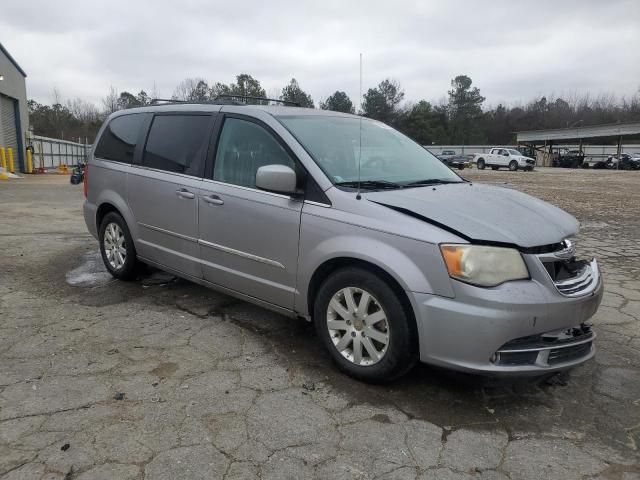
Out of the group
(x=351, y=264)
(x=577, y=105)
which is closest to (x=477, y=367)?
(x=351, y=264)

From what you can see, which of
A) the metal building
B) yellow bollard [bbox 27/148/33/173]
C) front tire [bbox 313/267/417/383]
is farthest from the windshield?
yellow bollard [bbox 27/148/33/173]

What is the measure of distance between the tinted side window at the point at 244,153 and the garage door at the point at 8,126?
2385 centimetres

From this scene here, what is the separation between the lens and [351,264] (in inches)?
123

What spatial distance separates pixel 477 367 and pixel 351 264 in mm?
933

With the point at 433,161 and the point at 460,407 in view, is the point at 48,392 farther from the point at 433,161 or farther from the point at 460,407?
the point at 433,161

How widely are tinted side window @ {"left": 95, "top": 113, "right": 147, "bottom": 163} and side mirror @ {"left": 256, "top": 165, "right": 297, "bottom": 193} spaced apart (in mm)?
2137

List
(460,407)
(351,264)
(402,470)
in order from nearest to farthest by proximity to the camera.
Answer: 1. (402,470)
2. (460,407)
3. (351,264)

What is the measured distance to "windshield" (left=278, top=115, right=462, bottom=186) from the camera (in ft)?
11.6

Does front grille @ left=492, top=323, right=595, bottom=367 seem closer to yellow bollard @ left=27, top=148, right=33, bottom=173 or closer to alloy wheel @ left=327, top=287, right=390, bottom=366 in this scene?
alloy wheel @ left=327, top=287, right=390, bottom=366

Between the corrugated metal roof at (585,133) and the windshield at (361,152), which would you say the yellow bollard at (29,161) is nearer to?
the windshield at (361,152)

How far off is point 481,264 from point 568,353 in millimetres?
765

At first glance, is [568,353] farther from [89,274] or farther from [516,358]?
[89,274]

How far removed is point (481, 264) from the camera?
270 centimetres

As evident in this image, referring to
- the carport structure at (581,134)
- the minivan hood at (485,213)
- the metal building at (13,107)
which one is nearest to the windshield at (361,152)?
the minivan hood at (485,213)
